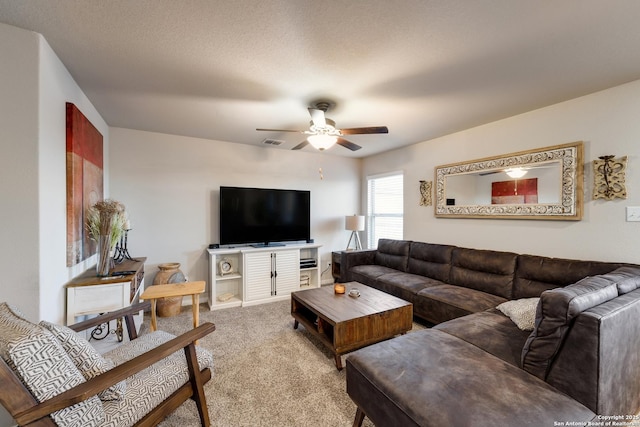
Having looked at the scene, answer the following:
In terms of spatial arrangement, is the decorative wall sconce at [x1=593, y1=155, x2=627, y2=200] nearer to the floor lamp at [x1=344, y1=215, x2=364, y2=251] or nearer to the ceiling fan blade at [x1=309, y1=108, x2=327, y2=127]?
the ceiling fan blade at [x1=309, y1=108, x2=327, y2=127]

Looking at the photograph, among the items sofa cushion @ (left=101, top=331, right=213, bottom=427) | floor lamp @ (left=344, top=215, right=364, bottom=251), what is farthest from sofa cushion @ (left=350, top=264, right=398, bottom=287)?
sofa cushion @ (left=101, top=331, right=213, bottom=427)

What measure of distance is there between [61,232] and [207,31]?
179 cm

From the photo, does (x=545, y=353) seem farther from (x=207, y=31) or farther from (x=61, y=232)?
(x=61, y=232)

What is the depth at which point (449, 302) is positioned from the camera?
2.60 m

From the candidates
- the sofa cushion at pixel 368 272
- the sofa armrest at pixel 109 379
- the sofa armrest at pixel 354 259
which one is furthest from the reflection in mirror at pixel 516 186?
the sofa armrest at pixel 109 379

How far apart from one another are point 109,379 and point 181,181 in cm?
308

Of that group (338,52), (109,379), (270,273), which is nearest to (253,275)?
(270,273)

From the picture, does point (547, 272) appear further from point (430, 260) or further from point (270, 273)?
point (270, 273)

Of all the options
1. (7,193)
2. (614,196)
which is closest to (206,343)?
(7,193)

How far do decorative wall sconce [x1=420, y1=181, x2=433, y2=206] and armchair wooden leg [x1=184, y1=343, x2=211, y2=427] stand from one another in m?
3.57

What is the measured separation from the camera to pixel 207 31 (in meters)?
1.57

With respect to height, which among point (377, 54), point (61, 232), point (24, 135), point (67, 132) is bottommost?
point (61, 232)

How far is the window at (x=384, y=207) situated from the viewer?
4535mm

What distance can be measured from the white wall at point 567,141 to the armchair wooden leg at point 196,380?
11.0ft
